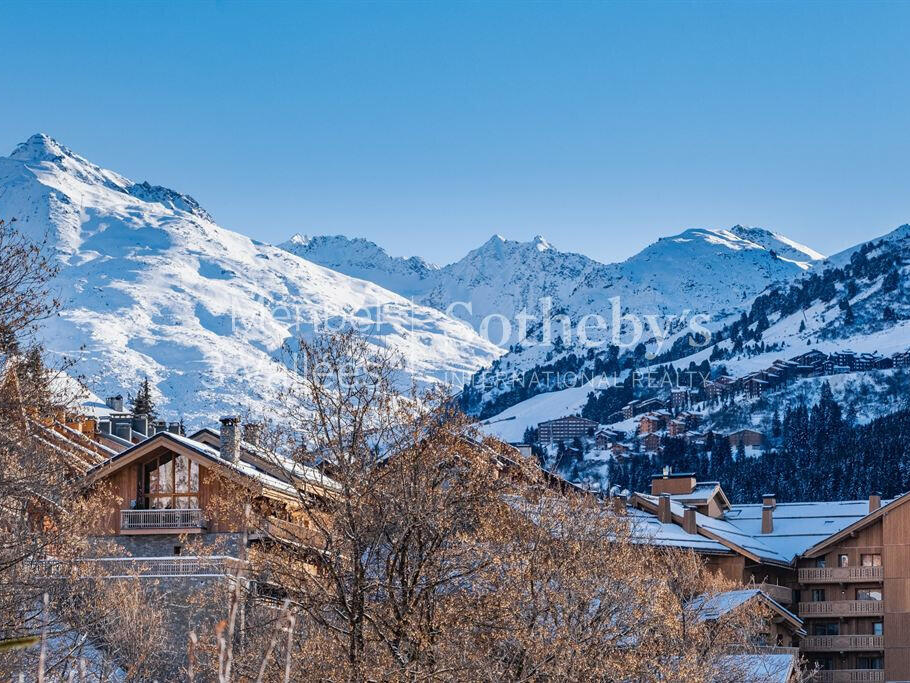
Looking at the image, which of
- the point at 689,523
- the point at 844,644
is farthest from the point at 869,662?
the point at 689,523

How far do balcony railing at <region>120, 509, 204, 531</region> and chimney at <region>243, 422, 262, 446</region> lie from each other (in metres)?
20.6

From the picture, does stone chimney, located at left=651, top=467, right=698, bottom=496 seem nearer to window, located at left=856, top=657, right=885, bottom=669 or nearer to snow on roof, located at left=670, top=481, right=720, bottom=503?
snow on roof, located at left=670, top=481, right=720, bottom=503

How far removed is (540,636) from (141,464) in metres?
26.8

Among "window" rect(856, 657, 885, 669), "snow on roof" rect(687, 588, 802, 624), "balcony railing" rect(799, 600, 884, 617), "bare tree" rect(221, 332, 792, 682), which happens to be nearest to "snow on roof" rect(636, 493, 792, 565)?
"balcony railing" rect(799, 600, 884, 617)

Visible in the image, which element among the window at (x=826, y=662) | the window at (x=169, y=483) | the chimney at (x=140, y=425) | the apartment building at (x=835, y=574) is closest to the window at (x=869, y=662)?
the apartment building at (x=835, y=574)

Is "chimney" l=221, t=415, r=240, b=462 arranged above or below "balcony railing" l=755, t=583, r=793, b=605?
above

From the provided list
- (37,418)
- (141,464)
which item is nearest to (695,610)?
(141,464)

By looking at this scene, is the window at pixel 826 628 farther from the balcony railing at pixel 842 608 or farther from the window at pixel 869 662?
the window at pixel 869 662

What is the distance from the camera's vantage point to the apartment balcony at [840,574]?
287ft

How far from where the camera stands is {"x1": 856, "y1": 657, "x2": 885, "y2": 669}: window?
86.0m

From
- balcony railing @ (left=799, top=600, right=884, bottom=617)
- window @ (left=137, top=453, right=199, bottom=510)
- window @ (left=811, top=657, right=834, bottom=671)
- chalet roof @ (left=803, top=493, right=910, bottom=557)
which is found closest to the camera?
window @ (left=137, top=453, right=199, bottom=510)

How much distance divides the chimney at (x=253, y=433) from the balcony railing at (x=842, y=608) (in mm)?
60550

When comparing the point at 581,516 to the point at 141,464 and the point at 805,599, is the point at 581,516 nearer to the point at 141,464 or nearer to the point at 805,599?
the point at 141,464

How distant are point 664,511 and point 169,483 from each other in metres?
40.0
